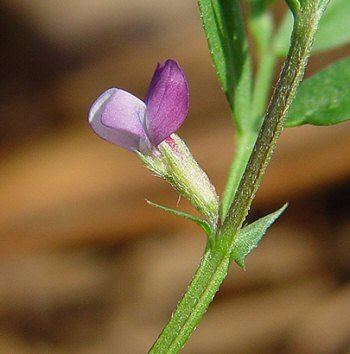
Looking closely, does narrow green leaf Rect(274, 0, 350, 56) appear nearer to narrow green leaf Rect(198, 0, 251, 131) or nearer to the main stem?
narrow green leaf Rect(198, 0, 251, 131)

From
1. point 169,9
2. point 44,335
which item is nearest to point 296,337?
point 44,335

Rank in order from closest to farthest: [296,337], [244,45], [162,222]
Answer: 1. [244,45]
2. [296,337]
3. [162,222]

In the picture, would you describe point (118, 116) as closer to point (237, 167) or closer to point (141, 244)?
point (237, 167)

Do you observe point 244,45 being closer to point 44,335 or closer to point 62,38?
point 44,335

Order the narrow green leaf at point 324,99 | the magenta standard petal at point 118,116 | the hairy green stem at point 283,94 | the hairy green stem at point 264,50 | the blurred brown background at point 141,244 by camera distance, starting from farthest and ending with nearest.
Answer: the blurred brown background at point 141,244
the hairy green stem at point 264,50
the narrow green leaf at point 324,99
the magenta standard petal at point 118,116
the hairy green stem at point 283,94

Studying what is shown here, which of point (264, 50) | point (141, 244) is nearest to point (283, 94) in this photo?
point (264, 50)

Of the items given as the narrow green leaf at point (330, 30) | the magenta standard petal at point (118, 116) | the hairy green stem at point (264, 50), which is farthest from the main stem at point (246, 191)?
Result: the narrow green leaf at point (330, 30)

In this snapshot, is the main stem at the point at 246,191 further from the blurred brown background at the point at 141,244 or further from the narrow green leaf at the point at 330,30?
the blurred brown background at the point at 141,244
